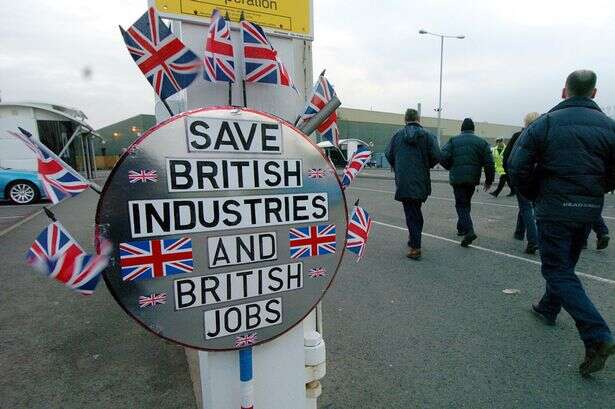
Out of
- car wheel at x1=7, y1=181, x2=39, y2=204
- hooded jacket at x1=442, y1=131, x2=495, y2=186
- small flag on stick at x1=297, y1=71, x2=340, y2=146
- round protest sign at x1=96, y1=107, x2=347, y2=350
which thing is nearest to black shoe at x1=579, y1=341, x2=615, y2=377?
round protest sign at x1=96, y1=107, x2=347, y2=350

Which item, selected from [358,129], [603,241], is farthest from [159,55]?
[358,129]

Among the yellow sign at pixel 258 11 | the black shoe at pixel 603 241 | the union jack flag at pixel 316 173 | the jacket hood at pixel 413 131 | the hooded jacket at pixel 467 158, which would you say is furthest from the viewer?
the hooded jacket at pixel 467 158

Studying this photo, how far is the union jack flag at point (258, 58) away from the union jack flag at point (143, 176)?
433 millimetres

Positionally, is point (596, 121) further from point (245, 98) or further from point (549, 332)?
point (245, 98)

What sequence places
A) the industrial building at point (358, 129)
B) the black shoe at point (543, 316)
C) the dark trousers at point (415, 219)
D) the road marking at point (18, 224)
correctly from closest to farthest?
the black shoe at point (543, 316)
the dark trousers at point (415, 219)
the road marking at point (18, 224)
the industrial building at point (358, 129)

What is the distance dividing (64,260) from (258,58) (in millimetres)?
755

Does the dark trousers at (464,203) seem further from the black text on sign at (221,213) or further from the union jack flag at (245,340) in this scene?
the union jack flag at (245,340)

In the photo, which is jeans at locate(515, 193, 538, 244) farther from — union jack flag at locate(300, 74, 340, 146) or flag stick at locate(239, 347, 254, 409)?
flag stick at locate(239, 347, 254, 409)

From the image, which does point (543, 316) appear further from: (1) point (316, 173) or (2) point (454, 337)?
(1) point (316, 173)

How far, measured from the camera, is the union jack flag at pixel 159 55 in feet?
2.99

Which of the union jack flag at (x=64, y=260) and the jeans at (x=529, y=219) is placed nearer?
the union jack flag at (x=64, y=260)

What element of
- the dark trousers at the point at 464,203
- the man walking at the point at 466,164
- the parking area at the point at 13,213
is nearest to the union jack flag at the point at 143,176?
→ the man walking at the point at 466,164

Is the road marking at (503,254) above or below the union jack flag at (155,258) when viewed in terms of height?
below

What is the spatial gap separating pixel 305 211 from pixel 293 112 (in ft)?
1.48
